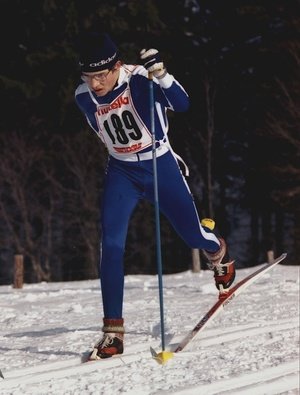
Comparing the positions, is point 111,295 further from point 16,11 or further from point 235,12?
point 235,12

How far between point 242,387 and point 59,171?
24004mm

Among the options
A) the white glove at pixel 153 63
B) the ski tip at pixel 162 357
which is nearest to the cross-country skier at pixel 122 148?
the white glove at pixel 153 63

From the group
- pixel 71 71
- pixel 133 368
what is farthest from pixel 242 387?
pixel 71 71

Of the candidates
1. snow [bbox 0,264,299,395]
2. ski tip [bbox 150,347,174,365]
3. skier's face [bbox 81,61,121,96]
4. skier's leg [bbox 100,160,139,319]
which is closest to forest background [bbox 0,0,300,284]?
snow [bbox 0,264,299,395]

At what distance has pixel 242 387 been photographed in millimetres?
4156

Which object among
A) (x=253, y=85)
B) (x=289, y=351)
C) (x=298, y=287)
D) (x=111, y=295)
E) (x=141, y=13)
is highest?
(x=141, y=13)

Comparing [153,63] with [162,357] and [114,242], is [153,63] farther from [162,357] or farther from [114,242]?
[162,357]

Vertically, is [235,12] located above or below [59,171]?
above

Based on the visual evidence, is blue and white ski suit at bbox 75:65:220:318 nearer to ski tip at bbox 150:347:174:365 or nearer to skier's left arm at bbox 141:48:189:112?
skier's left arm at bbox 141:48:189:112

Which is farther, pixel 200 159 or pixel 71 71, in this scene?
pixel 200 159

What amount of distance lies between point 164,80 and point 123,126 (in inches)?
16.5

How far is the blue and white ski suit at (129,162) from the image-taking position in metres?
4.86

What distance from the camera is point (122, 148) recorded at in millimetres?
4977

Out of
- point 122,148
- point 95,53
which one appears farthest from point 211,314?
point 95,53
